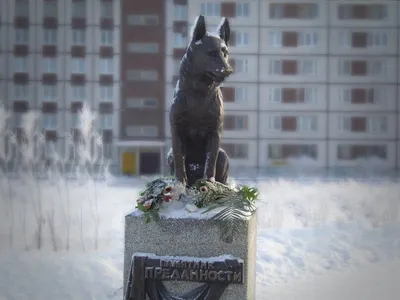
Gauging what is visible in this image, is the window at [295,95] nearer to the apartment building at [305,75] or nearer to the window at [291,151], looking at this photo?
the apartment building at [305,75]

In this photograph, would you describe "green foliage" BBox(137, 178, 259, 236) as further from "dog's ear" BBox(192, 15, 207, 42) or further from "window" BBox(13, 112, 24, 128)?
"window" BBox(13, 112, 24, 128)

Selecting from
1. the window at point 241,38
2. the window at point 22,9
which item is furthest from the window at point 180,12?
the window at point 22,9

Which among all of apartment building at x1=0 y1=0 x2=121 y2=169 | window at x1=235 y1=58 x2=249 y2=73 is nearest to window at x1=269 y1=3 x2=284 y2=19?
window at x1=235 y1=58 x2=249 y2=73

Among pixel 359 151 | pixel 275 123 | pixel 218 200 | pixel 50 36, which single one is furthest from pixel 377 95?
pixel 218 200

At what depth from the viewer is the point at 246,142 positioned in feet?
103

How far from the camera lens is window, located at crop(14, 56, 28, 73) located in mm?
31344

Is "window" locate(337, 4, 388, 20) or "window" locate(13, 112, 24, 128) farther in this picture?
"window" locate(13, 112, 24, 128)

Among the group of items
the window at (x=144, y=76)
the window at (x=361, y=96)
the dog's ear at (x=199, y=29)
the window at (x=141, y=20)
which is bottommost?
the dog's ear at (x=199, y=29)

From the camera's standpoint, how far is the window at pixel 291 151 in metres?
31.4

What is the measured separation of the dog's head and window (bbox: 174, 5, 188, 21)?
2700cm

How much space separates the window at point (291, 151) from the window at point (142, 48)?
30.7ft

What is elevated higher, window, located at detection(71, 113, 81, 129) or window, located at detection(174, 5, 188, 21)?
window, located at detection(174, 5, 188, 21)

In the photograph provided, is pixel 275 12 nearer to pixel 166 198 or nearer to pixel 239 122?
pixel 239 122

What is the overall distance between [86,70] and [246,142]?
1093 centimetres
